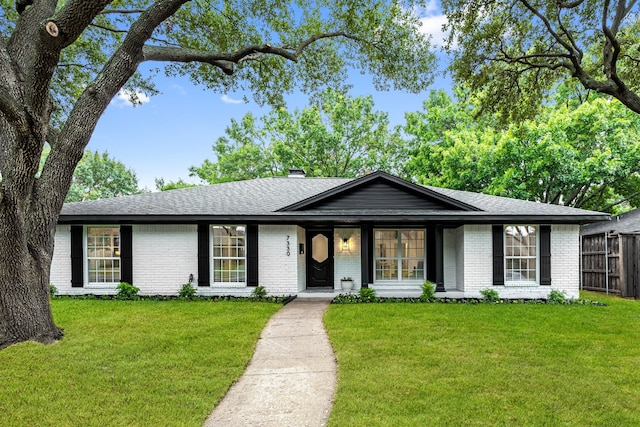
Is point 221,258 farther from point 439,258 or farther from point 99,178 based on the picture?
point 99,178

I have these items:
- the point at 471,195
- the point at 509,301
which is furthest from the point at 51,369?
the point at 471,195

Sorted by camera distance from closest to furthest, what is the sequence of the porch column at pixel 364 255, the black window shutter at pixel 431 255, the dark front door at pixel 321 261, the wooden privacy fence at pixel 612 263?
the porch column at pixel 364 255 < the black window shutter at pixel 431 255 < the wooden privacy fence at pixel 612 263 < the dark front door at pixel 321 261

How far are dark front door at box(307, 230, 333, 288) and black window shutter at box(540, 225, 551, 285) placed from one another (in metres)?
6.31

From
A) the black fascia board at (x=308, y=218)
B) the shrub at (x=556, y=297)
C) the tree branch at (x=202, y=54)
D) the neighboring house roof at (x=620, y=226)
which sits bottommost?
the shrub at (x=556, y=297)

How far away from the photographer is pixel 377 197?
36.8ft

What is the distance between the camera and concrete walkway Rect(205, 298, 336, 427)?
358 cm

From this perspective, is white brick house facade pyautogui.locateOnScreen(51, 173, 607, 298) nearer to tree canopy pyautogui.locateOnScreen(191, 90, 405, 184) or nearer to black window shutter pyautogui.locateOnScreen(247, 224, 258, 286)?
black window shutter pyautogui.locateOnScreen(247, 224, 258, 286)

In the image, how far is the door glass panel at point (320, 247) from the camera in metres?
12.3

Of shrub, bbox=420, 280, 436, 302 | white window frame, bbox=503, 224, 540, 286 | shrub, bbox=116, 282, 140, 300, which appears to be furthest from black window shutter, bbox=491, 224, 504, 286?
shrub, bbox=116, 282, 140, 300

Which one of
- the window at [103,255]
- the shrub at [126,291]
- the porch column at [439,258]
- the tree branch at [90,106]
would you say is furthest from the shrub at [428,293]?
the window at [103,255]

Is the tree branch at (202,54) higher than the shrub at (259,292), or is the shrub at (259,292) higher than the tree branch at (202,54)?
the tree branch at (202,54)

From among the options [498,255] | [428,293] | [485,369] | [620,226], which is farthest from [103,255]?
[620,226]

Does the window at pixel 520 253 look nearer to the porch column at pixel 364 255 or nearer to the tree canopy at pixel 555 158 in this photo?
the porch column at pixel 364 255

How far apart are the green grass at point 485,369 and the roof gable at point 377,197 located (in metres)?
3.71
